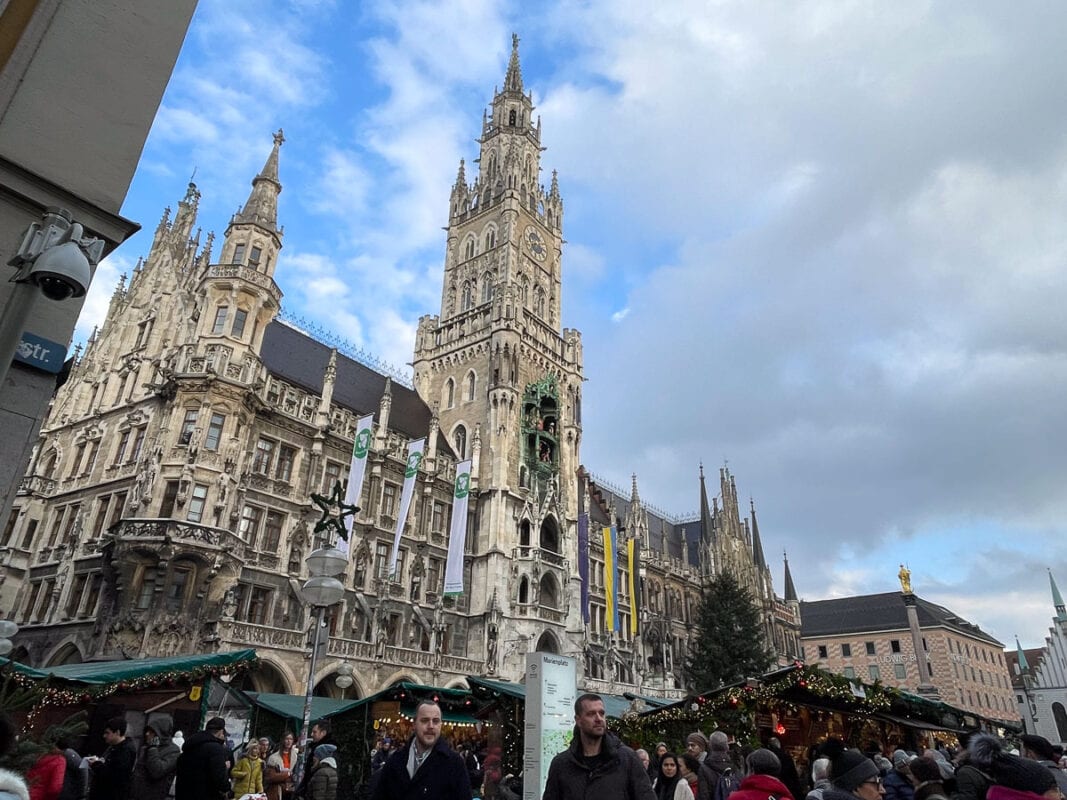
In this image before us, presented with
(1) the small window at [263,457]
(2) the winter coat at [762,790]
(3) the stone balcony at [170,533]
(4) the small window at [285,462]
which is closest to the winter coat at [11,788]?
(2) the winter coat at [762,790]

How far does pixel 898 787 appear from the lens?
22.0ft

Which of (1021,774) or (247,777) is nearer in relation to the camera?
(1021,774)

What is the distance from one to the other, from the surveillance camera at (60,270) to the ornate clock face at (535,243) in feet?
146

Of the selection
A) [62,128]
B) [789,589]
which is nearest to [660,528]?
[789,589]

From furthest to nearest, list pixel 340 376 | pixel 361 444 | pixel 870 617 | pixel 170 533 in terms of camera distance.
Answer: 1. pixel 870 617
2. pixel 340 376
3. pixel 361 444
4. pixel 170 533

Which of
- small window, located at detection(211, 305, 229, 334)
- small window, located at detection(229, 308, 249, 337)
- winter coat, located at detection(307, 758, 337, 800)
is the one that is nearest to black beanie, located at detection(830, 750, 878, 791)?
winter coat, located at detection(307, 758, 337, 800)

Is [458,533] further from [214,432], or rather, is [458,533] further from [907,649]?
[907,649]

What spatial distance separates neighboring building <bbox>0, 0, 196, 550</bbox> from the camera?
722 cm

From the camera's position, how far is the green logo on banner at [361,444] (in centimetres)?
2802

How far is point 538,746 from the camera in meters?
9.95

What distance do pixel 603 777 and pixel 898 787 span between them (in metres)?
4.44

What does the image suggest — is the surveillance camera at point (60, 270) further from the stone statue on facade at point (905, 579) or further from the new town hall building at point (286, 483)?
the stone statue on facade at point (905, 579)

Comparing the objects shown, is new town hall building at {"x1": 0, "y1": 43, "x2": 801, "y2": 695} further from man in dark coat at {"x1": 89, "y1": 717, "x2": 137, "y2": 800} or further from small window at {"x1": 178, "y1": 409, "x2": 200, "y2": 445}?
man in dark coat at {"x1": 89, "y1": 717, "x2": 137, "y2": 800}

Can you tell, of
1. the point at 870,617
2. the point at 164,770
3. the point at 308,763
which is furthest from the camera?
the point at 870,617
